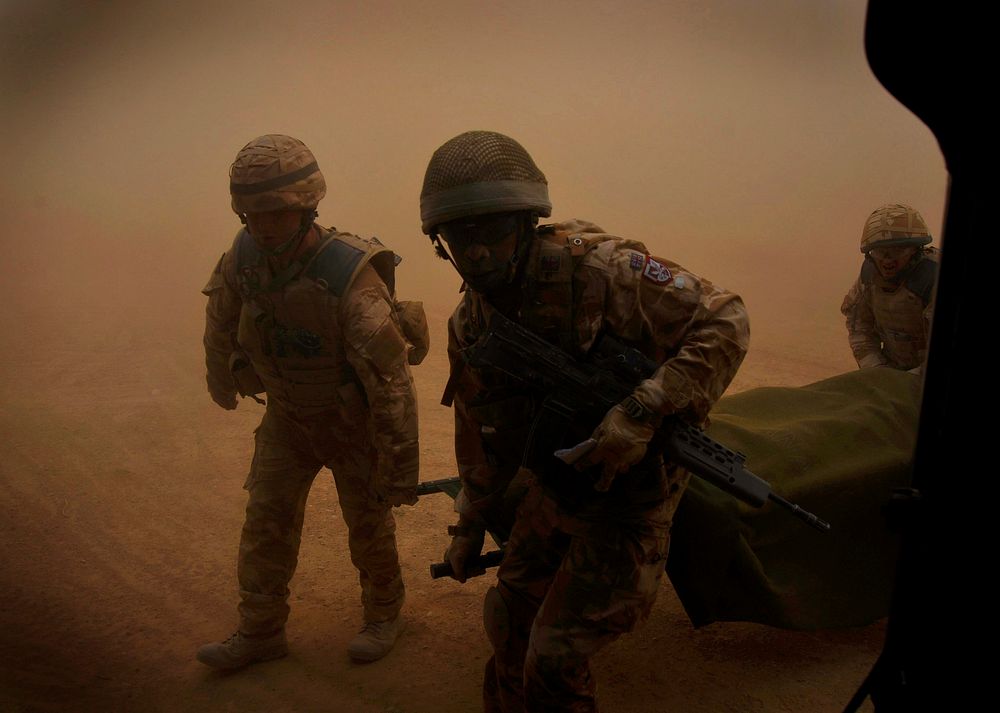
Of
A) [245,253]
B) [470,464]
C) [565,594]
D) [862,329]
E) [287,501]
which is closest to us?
[565,594]

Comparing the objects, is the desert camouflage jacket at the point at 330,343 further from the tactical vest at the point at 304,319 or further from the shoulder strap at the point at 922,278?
the shoulder strap at the point at 922,278

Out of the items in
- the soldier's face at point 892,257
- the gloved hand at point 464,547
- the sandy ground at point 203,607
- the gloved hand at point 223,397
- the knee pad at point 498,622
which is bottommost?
the sandy ground at point 203,607

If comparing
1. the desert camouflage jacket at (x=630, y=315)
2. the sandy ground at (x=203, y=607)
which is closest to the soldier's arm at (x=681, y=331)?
the desert camouflage jacket at (x=630, y=315)

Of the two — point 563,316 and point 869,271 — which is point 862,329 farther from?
point 563,316

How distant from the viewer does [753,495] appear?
9.23 ft

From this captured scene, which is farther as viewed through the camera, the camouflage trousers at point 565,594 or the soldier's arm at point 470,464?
the soldier's arm at point 470,464

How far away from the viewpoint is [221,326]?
4199 mm

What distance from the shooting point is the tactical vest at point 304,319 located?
3.88m

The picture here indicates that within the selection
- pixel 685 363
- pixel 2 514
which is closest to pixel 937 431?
pixel 685 363

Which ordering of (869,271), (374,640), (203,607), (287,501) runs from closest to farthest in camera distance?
1. (287,501)
2. (374,640)
3. (203,607)
4. (869,271)

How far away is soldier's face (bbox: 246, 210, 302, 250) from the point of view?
383 cm

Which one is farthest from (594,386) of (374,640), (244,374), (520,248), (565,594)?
(374,640)

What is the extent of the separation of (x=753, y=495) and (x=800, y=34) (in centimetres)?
987

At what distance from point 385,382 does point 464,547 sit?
768 millimetres
